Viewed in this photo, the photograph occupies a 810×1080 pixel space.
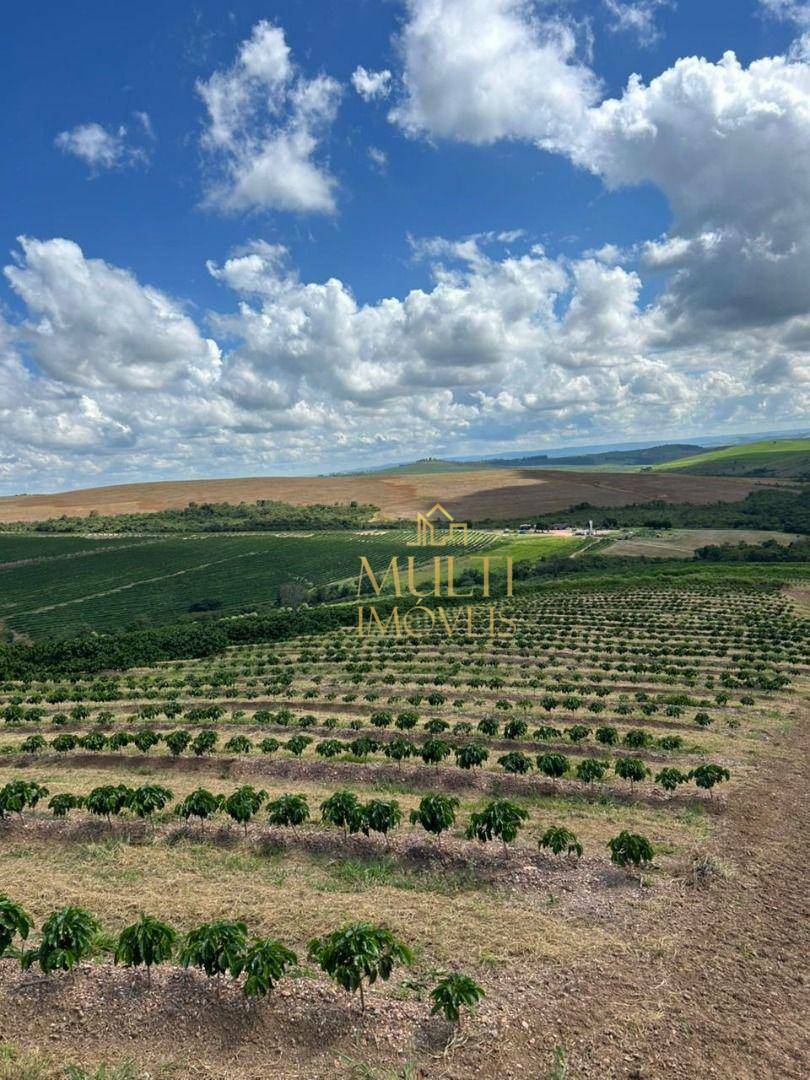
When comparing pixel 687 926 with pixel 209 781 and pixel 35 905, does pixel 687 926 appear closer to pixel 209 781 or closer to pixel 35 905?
pixel 35 905

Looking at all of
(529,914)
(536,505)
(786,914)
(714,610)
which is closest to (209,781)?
(529,914)

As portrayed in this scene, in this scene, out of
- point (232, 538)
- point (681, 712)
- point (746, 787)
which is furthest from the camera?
Answer: point (232, 538)

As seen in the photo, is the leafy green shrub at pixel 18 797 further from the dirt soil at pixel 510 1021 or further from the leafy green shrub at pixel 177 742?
the dirt soil at pixel 510 1021

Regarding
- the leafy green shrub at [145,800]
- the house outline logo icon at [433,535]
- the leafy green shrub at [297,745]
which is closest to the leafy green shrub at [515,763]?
the leafy green shrub at [297,745]

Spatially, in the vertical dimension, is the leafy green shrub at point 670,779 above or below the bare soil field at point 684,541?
below

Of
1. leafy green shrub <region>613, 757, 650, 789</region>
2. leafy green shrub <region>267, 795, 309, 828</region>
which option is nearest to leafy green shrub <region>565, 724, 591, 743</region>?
leafy green shrub <region>613, 757, 650, 789</region>

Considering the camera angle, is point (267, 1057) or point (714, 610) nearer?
point (267, 1057)

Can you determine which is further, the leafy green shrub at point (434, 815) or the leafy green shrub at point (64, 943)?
the leafy green shrub at point (434, 815)

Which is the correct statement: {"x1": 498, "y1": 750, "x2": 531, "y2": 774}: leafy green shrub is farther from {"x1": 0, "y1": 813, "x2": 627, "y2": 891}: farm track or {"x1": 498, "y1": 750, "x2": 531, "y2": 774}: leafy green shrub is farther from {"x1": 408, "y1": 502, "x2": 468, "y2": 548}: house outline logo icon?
{"x1": 408, "y1": 502, "x2": 468, "y2": 548}: house outline logo icon
